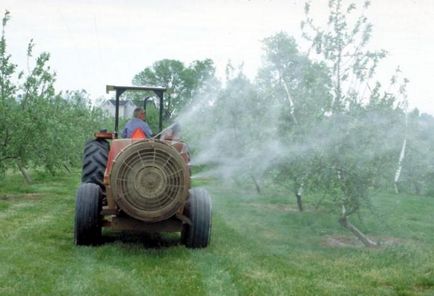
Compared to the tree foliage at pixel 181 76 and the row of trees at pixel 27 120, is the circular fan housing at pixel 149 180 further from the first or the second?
the tree foliage at pixel 181 76

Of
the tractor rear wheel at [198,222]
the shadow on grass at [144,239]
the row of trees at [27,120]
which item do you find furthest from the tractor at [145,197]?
the row of trees at [27,120]

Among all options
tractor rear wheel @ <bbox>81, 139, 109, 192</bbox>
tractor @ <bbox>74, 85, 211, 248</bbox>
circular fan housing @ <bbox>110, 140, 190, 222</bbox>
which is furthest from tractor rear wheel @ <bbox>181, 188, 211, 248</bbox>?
tractor rear wheel @ <bbox>81, 139, 109, 192</bbox>

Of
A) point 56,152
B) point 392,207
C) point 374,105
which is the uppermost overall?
point 374,105

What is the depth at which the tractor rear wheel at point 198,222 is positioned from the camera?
10.6 m

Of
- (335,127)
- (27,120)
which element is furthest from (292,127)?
(27,120)

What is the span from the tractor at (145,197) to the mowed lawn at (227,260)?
0.36 metres

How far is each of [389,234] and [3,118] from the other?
10.5 m

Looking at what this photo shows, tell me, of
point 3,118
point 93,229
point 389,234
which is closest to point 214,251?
point 93,229

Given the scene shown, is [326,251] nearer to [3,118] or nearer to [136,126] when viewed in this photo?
[136,126]

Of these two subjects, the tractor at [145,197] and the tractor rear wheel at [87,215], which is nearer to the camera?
the tractor at [145,197]

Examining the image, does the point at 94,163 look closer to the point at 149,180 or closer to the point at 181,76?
the point at 149,180

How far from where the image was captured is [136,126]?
11305 millimetres

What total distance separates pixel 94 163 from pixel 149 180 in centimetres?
205

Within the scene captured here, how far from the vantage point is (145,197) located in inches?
383
